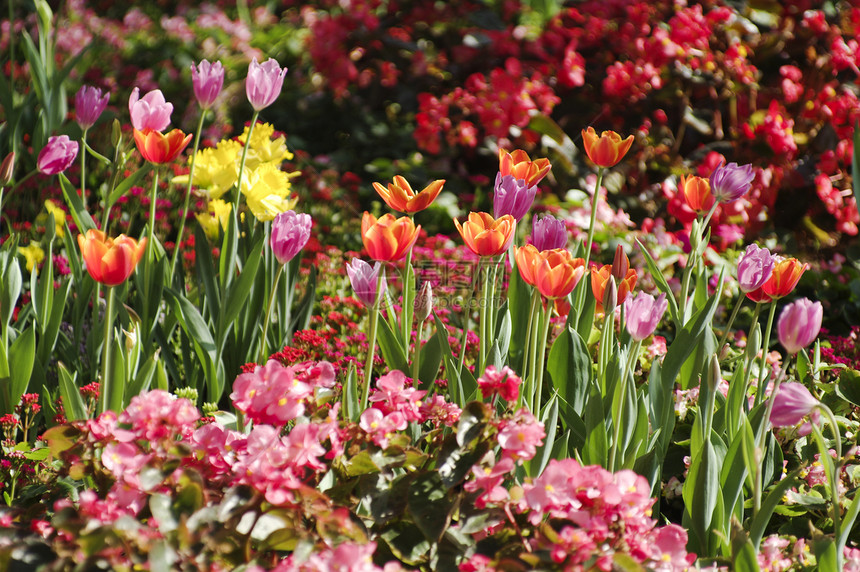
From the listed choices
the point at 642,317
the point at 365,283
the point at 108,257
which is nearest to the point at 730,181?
the point at 642,317

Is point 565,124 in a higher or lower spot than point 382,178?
higher

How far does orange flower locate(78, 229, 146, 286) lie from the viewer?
121 cm

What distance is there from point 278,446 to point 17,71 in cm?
477

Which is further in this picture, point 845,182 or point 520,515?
point 845,182

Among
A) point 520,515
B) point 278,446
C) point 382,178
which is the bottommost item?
point 382,178

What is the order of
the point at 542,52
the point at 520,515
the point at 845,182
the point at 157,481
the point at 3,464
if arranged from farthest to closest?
1. the point at 542,52
2. the point at 845,182
3. the point at 3,464
4. the point at 520,515
5. the point at 157,481

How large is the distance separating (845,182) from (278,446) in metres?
3.36

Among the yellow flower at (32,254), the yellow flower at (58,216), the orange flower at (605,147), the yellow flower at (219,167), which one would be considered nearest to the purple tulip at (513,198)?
the orange flower at (605,147)

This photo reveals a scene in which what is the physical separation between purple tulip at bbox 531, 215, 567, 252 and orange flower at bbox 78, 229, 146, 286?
79 cm

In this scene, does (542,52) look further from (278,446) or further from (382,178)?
(278,446)

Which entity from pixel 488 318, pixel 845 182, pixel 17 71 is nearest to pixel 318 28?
pixel 17 71

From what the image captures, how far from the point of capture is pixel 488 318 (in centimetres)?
162

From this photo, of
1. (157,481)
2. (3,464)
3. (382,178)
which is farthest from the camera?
(382,178)

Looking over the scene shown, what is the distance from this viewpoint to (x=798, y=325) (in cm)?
126
